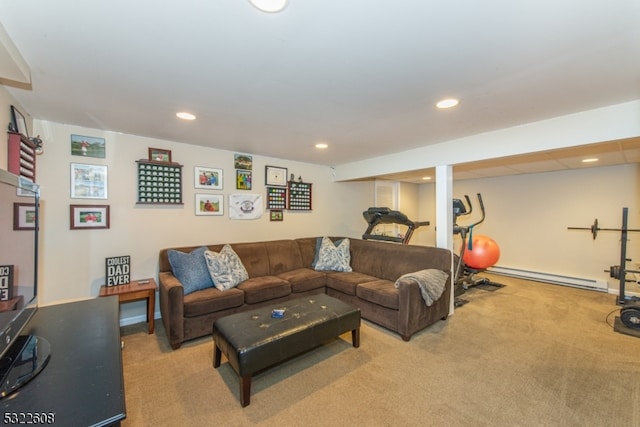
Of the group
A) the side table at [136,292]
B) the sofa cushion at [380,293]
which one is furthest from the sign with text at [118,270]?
the sofa cushion at [380,293]

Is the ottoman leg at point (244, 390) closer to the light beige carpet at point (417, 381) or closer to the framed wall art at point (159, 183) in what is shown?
the light beige carpet at point (417, 381)

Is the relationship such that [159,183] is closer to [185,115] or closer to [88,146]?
[88,146]

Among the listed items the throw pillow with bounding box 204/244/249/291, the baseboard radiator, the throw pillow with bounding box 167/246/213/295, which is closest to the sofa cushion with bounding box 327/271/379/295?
the throw pillow with bounding box 204/244/249/291

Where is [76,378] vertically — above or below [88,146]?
below

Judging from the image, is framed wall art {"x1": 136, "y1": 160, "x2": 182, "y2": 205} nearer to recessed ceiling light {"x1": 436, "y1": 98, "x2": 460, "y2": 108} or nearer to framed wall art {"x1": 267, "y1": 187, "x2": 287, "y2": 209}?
framed wall art {"x1": 267, "y1": 187, "x2": 287, "y2": 209}

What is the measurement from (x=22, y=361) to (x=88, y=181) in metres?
2.35

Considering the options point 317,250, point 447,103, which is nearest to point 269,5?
point 447,103

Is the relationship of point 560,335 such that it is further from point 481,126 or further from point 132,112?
point 132,112

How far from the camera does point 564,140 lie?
7.96ft

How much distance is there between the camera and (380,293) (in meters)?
3.02

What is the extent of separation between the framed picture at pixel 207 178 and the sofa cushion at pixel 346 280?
2005 millimetres

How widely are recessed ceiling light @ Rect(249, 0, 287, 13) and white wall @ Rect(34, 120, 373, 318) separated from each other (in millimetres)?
2723

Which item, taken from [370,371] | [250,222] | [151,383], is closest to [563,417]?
[370,371]

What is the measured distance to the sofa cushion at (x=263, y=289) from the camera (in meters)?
3.05
